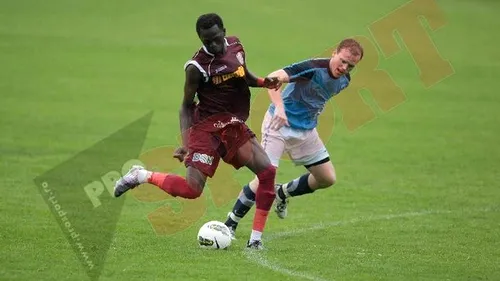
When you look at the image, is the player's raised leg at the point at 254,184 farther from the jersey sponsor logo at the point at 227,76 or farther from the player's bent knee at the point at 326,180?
the jersey sponsor logo at the point at 227,76

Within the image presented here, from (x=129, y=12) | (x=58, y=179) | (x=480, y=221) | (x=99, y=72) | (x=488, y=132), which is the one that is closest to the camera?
(x=480, y=221)

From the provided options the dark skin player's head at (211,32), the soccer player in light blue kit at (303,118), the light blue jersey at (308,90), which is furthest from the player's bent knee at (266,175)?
the dark skin player's head at (211,32)

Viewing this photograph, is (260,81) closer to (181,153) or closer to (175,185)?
(181,153)

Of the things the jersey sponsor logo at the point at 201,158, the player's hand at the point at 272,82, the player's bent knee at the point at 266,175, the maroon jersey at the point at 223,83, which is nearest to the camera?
the maroon jersey at the point at 223,83

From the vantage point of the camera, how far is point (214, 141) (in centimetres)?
1161

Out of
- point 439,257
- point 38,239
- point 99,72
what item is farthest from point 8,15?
point 439,257

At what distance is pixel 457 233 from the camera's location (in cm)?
1333

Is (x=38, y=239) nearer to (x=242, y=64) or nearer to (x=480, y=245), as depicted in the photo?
(x=242, y=64)

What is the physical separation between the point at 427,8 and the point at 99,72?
1421 centimetres

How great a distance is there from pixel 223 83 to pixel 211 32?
27.1 inches

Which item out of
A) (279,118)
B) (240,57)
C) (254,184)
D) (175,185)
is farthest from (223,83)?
(254,184)

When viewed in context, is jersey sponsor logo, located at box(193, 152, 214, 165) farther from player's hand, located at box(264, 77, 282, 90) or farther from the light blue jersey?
the light blue jersey

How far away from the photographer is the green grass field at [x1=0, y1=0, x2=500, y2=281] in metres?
11.4

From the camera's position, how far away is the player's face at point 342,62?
1216 cm
